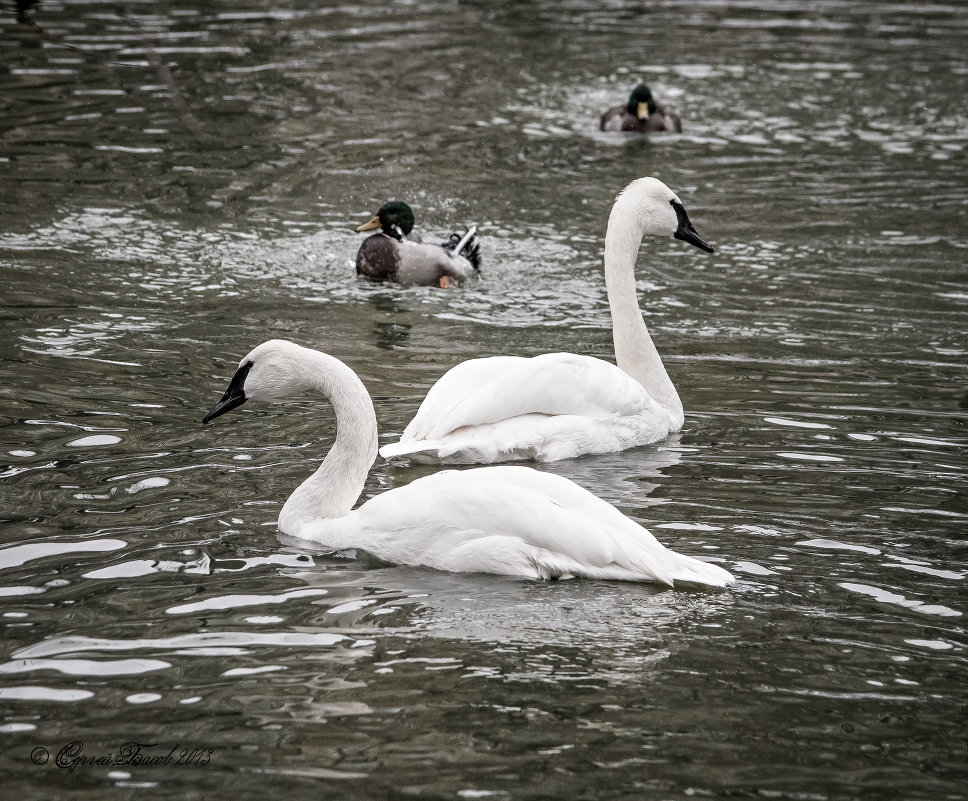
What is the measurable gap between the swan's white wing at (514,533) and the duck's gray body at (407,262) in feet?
19.9

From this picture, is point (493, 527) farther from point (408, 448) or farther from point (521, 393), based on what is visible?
point (521, 393)

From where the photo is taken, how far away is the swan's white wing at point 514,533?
6336 millimetres

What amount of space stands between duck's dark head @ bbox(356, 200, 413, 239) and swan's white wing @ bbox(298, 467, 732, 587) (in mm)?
6564

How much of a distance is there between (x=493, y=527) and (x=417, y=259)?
254 inches

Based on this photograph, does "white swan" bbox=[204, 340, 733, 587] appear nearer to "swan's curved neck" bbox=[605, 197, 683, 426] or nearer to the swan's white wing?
the swan's white wing

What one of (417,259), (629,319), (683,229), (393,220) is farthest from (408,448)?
(393,220)

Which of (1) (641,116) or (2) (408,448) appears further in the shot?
(1) (641,116)

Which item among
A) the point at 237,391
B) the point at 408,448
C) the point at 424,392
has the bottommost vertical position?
the point at 424,392

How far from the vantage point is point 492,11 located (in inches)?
1001

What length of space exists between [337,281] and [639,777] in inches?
334

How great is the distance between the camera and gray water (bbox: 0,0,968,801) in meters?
5.03

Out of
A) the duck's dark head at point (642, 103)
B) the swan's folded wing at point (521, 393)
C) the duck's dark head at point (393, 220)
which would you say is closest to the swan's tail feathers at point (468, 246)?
the duck's dark head at point (393, 220)

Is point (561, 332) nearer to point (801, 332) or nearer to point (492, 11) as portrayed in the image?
point (801, 332)

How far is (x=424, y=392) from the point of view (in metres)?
9.67
